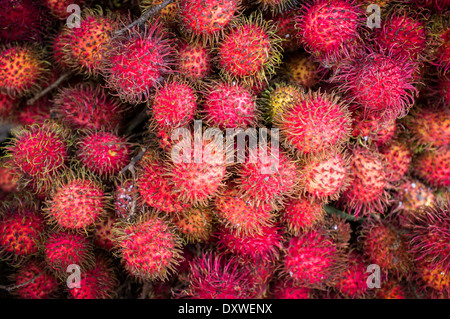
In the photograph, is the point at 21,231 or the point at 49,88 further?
the point at 49,88

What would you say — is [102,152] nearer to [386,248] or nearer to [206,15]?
[206,15]

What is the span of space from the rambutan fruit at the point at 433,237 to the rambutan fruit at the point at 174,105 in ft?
3.14

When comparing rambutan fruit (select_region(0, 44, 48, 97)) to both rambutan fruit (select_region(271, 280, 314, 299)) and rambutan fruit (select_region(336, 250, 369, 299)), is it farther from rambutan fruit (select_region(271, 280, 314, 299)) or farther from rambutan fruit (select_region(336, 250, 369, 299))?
rambutan fruit (select_region(336, 250, 369, 299))

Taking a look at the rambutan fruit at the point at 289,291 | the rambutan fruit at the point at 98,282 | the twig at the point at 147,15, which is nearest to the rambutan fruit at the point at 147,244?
the rambutan fruit at the point at 98,282

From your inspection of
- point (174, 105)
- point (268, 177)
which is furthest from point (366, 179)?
point (174, 105)

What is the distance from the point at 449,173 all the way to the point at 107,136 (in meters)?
1.33

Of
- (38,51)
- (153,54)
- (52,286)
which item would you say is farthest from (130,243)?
(38,51)

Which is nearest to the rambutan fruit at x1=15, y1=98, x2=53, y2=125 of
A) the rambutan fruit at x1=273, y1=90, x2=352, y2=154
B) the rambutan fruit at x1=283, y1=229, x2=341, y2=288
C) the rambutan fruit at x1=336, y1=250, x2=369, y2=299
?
the rambutan fruit at x1=273, y1=90, x2=352, y2=154

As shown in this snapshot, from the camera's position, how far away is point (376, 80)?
1.23 metres

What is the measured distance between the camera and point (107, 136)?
1.31 m

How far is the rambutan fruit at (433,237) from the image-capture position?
1381 mm

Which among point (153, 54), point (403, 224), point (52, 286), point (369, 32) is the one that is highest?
point (369, 32)

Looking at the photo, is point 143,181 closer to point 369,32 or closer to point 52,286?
point 52,286

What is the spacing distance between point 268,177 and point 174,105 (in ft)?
1.21
